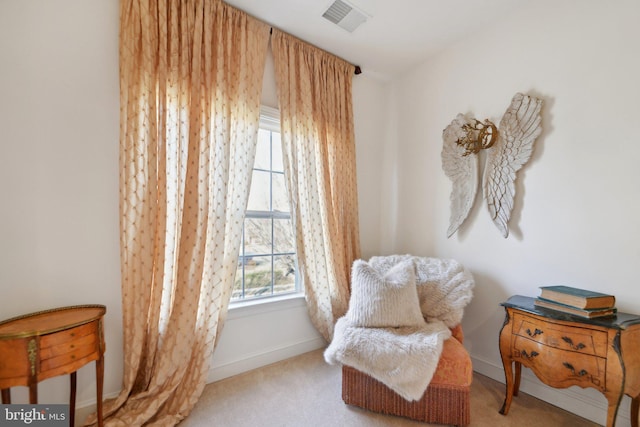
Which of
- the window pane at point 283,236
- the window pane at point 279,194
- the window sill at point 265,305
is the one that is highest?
the window pane at point 279,194

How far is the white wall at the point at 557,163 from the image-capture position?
5.32 feet

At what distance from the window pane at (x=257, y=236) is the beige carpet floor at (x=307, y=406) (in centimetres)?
96

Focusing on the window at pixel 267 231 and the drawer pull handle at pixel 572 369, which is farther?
the window at pixel 267 231

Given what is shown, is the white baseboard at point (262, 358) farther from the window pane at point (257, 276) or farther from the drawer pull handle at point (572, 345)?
the drawer pull handle at point (572, 345)

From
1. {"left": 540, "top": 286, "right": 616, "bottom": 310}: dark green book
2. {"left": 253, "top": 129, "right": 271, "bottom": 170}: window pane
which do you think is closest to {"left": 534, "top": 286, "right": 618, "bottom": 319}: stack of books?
{"left": 540, "top": 286, "right": 616, "bottom": 310}: dark green book

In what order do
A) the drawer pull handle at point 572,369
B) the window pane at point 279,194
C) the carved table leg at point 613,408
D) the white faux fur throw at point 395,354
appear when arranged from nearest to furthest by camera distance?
the carved table leg at point 613,408 → the drawer pull handle at point 572,369 → the white faux fur throw at point 395,354 → the window pane at point 279,194

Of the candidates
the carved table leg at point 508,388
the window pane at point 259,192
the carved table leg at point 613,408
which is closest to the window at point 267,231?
the window pane at point 259,192

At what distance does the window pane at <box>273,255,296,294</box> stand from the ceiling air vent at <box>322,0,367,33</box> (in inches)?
78.6

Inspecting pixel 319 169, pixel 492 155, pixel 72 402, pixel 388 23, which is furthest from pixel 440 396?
pixel 388 23

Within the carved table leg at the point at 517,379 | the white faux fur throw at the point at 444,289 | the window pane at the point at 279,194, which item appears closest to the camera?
the carved table leg at the point at 517,379

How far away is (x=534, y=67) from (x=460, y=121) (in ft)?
1.90

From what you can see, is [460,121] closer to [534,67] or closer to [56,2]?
[534,67]

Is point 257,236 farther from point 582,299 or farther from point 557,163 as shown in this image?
point 557,163

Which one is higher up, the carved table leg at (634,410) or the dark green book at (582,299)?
Result: the dark green book at (582,299)
